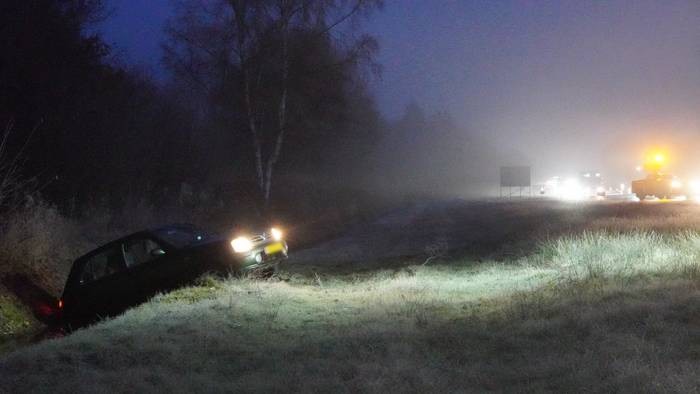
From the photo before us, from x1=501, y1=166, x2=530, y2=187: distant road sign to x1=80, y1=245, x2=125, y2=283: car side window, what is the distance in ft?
168


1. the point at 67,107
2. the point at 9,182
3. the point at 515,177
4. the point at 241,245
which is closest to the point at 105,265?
the point at 241,245

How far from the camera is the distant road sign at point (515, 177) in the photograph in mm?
59406

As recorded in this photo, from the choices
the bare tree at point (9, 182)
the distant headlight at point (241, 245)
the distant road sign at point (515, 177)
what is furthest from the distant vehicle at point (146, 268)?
the distant road sign at point (515, 177)

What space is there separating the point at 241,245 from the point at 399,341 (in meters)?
4.80

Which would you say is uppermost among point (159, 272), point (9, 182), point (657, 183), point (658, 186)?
point (9, 182)

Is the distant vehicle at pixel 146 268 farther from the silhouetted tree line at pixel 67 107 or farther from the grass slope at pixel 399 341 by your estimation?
the silhouetted tree line at pixel 67 107

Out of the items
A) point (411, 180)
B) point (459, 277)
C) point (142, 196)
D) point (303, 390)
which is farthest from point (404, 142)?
point (303, 390)

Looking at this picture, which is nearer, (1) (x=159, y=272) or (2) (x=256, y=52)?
(1) (x=159, y=272)

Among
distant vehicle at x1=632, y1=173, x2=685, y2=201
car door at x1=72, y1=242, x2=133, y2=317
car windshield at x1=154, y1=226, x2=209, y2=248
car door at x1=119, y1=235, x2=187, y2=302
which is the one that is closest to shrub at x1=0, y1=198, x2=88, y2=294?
car door at x1=72, y1=242, x2=133, y2=317

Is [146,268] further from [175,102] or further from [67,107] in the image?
[175,102]

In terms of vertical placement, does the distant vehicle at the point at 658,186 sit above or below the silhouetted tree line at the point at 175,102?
below

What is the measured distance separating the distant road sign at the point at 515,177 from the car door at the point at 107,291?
51.7 meters

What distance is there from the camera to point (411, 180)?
307 ft

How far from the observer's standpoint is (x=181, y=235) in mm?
11148
